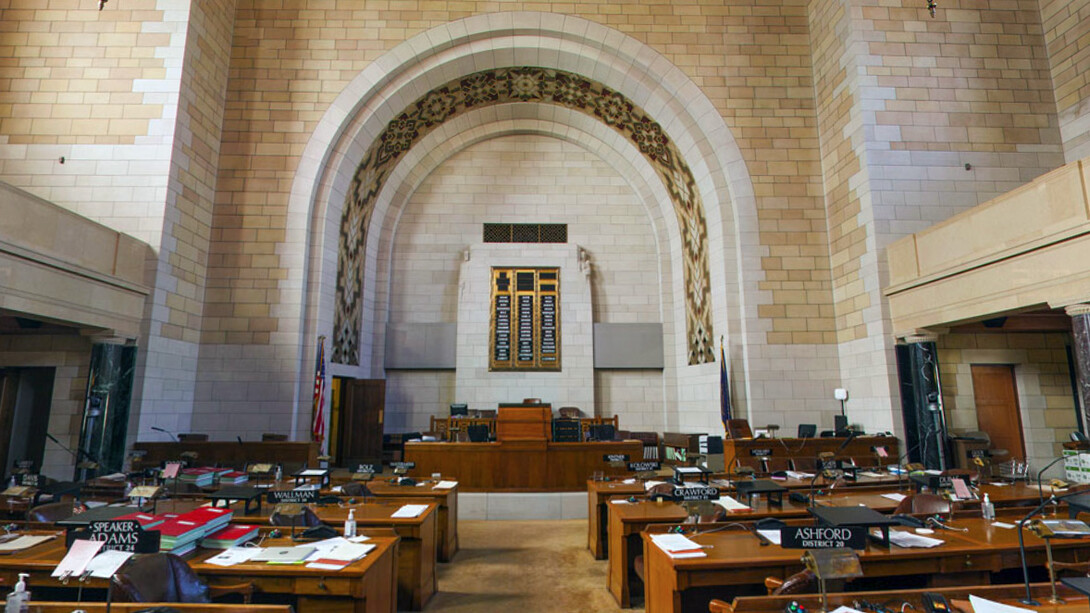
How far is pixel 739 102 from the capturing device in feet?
31.2

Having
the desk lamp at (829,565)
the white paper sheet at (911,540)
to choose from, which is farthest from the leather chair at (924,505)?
the desk lamp at (829,565)

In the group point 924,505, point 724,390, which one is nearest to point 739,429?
point 724,390

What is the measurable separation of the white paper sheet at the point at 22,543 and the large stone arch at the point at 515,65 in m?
5.92

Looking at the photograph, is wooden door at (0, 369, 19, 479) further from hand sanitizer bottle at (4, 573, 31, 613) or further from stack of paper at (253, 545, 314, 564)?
hand sanitizer bottle at (4, 573, 31, 613)

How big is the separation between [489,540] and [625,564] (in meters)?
2.52

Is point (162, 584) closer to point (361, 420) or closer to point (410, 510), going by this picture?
point (410, 510)

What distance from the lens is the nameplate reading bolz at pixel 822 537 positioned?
2.37 meters

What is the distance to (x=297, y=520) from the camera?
10.9ft

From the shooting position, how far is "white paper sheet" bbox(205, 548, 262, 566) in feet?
8.43

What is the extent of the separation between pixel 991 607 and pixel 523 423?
585 cm

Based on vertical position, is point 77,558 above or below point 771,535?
above

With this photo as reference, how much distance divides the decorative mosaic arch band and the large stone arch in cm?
34

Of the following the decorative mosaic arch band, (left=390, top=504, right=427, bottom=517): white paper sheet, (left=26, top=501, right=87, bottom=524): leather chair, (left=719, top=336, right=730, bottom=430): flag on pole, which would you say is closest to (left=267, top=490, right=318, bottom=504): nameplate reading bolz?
(left=390, top=504, right=427, bottom=517): white paper sheet

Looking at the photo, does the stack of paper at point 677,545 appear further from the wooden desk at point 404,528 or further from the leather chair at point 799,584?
the wooden desk at point 404,528
